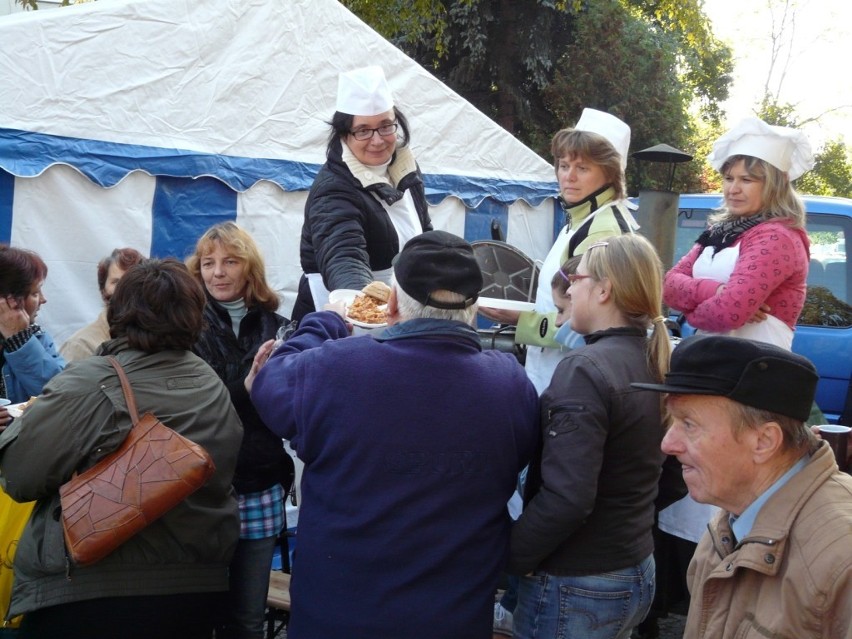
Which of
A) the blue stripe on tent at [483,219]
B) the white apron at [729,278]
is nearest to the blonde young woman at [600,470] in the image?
the white apron at [729,278]

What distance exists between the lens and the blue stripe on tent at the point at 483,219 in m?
7.05

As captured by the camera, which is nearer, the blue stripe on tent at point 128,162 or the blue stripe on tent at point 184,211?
the blue stripe on tent at point 128,162

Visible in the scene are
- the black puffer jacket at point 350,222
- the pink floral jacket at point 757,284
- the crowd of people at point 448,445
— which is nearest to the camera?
the crowd of people at point 448,445

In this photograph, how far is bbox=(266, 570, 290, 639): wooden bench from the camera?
141 inches

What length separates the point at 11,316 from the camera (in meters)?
3.29

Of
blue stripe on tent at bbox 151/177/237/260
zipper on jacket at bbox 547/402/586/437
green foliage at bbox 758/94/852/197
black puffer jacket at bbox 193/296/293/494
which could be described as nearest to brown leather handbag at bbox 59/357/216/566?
black puffer jacket at bbox 193/296/293/494

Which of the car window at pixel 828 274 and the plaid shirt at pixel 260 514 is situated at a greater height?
the car window at pixel 828 274

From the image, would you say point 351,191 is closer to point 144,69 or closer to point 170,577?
point 170,577

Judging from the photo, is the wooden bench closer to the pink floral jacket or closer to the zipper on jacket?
the zipper on jacket

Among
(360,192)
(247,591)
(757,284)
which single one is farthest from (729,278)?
(247,591)

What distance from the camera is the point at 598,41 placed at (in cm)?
1434

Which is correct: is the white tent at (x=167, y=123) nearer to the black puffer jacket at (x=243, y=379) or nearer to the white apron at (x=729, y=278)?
the black puffer jacket at (x=243, y=379)

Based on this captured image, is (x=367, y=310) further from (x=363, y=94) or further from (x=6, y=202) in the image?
(x=6, y=202)

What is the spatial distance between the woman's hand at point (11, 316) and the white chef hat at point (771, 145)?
2.82 metres
